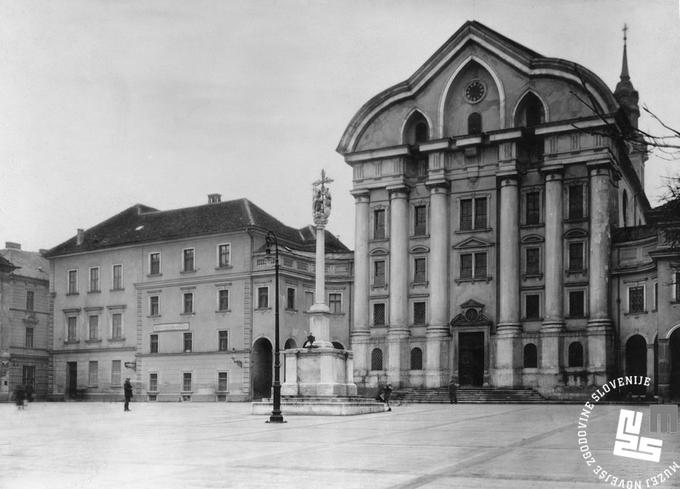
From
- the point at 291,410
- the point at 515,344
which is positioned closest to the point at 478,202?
the point at 515,344

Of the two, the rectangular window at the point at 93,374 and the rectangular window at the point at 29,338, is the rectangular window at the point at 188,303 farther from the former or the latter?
the rectangular window at the point at 29,338

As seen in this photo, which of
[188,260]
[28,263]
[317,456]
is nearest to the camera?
[317,456]

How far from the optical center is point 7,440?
2205 centimetres

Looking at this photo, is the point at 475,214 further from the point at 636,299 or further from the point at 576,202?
the point at 636,299

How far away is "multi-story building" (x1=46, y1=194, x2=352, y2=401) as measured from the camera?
5991 centimetres

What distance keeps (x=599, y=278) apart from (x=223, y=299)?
24.4 metres

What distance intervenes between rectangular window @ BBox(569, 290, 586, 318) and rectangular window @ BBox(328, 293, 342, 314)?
16.5 metres

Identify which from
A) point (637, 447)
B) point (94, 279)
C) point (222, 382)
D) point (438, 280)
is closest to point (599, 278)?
point (438, 280)

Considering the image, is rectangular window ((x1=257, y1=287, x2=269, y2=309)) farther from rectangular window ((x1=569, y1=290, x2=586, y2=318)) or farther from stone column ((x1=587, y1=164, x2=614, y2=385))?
stone column ((x1=587, y1=164, x2=614, y2=385))

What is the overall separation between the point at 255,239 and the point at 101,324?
47.9ft

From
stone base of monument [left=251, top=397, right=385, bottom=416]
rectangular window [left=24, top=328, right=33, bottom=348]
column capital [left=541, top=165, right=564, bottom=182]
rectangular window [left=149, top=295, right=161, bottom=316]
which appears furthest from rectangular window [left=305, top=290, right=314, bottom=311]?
stone base of monument [left=251, top=397, right=385, bottom=416]

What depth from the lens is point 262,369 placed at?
60.2 meters

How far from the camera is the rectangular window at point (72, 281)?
225 feet

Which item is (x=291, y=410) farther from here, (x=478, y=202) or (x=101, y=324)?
(x=101, y=324)
